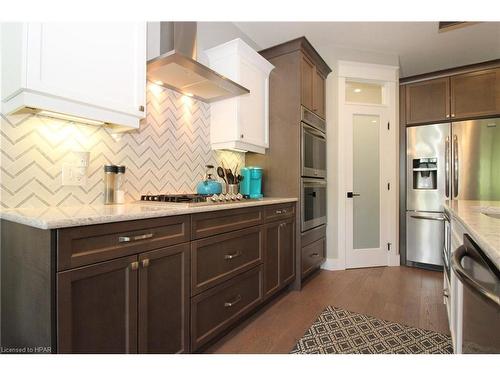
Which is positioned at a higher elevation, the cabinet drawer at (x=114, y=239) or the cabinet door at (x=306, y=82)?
the cabinet door at (x=306, y=82)

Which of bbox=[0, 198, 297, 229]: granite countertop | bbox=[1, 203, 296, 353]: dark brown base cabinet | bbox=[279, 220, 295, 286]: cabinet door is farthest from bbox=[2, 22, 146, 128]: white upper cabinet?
bbox=[279, 220, 295, 286]: cabinet door

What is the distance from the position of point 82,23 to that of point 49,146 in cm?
65

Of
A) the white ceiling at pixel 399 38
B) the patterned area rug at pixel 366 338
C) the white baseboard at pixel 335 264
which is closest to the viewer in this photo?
the patterned area rug at pixel 366 338

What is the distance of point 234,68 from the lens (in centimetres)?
230

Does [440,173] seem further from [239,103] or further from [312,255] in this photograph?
[239,103]

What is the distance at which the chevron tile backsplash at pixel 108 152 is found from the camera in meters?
1.32

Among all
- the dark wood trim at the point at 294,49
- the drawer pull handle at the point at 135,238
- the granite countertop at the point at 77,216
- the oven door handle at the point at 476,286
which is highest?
the dark wood trim at the point at 294,49

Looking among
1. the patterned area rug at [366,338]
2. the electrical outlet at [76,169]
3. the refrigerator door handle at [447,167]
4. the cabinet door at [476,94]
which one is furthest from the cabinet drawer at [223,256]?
the cabinet door at [476,94]

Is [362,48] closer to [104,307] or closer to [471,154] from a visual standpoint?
[471,154]

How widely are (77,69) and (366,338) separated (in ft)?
7.45

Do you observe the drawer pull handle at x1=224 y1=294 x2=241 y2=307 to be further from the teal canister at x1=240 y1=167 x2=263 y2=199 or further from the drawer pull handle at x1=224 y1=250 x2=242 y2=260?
the teal canister at x1=240 y1=167 x2=263 y2=199

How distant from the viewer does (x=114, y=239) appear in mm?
1065

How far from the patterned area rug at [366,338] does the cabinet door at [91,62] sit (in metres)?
1.78

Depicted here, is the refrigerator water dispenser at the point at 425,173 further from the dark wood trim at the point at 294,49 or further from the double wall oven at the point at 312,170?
the dark wood trim at the point at 294,49
